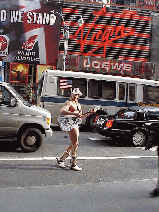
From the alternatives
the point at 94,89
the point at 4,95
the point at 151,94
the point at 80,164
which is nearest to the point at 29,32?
the point at 94,89

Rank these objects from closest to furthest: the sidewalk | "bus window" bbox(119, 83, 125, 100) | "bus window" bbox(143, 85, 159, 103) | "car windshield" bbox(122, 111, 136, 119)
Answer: the sidewalk → "car windshield" bbox(122, 111, 136, 119) → "bus window" bbox(119, 83, 125, 100) → "bus window" bbox(143, 85, 159, 103)

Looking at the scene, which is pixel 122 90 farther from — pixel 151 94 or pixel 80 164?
pixel 80 164

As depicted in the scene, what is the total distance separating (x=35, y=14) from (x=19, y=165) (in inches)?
1093

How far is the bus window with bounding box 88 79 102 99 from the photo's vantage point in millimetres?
16047

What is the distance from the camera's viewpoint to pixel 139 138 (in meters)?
11.0

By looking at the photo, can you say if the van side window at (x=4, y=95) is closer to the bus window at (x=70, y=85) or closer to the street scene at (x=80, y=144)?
the street scene at (x=80, y=144)

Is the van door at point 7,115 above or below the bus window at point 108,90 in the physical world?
below

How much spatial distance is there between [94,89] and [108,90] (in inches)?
30.8

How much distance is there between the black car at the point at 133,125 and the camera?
10.8 metres

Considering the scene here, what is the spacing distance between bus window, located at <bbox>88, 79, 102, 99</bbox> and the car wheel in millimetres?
5487

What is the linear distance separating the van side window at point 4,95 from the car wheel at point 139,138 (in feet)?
15.5

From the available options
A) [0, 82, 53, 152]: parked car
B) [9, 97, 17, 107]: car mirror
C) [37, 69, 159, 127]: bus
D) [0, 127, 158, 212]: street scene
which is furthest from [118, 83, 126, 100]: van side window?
[9, 97, 17, 107]: car mirror

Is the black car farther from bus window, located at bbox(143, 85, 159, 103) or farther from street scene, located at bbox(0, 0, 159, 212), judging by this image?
bus window, located at bbox(143, 85, 159, 103)

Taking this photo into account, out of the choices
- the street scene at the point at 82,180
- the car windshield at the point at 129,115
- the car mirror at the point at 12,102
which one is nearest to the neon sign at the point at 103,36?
the car windshield at the point at 129,115
